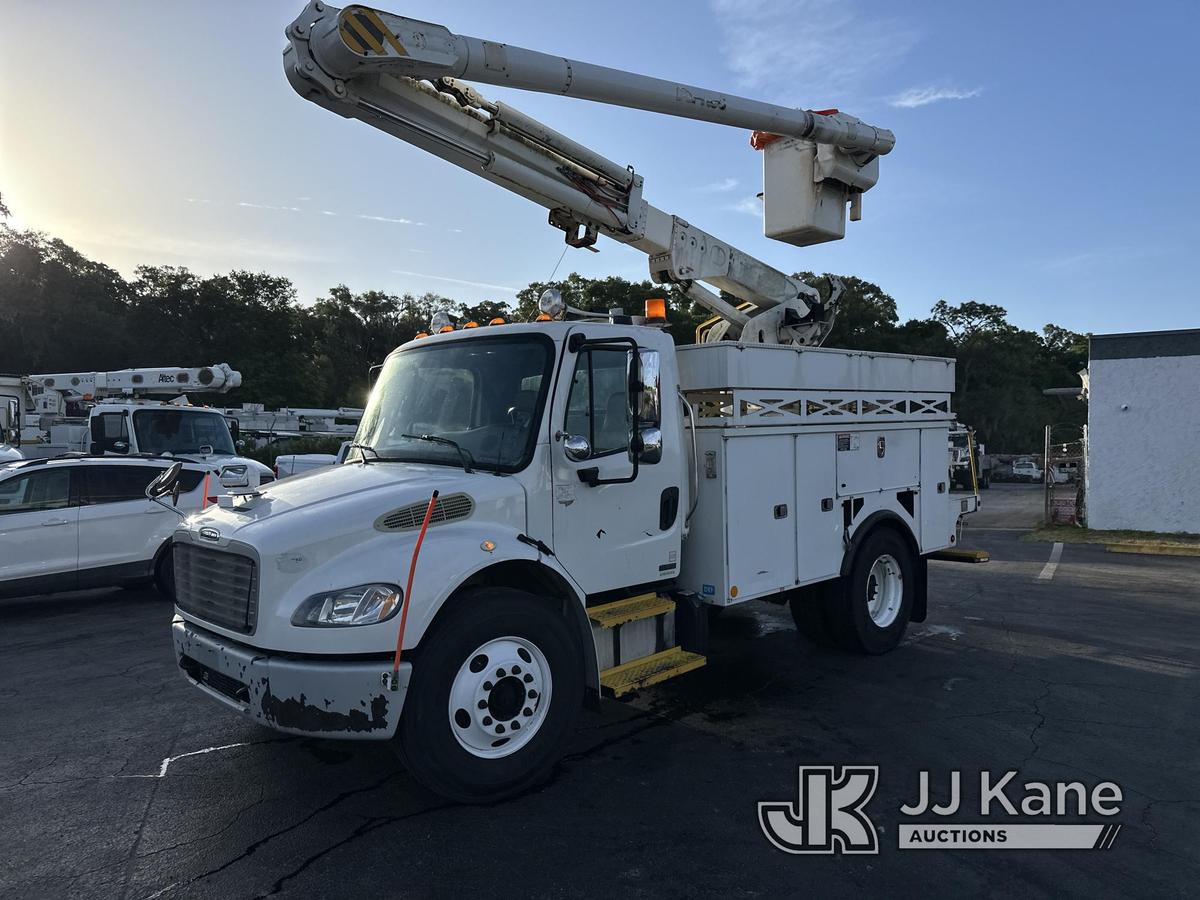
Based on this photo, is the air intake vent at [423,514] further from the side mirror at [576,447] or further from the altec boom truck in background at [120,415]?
the altec boom truck in background at [120,415]

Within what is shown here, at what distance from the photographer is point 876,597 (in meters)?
7.04

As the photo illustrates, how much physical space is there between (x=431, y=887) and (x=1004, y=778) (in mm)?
3157

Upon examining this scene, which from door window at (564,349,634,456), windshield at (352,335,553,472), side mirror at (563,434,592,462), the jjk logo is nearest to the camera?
the jjk logo

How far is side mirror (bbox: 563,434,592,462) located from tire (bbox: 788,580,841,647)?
2.95 m

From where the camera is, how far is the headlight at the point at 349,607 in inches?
142

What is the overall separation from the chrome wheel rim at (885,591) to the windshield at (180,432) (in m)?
9.77

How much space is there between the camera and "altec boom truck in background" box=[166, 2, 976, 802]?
3715 mm

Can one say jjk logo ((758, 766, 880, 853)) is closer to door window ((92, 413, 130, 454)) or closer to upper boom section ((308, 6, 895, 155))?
upper boom section ((308, 6, 895, 155))

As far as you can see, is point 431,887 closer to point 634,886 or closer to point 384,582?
point 634,886

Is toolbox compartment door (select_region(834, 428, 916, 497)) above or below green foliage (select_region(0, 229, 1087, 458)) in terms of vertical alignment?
below

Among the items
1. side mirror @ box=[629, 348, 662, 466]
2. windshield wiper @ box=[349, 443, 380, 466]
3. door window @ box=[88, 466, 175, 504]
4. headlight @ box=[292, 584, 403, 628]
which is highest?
side mirror @ box=[629, 348, 662, 466]

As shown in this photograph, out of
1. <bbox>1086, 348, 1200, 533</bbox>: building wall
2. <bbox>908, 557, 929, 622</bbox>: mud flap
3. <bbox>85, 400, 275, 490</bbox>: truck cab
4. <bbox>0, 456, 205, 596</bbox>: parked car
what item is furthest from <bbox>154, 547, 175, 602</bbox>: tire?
<bbox>1086, 348, 1200, 533</bbox>: building wall

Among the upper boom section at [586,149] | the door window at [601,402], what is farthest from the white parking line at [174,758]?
the upper boom section at [586,149]

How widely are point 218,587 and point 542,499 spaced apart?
176cm
